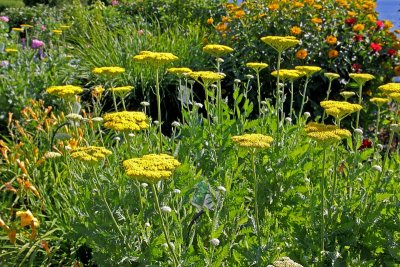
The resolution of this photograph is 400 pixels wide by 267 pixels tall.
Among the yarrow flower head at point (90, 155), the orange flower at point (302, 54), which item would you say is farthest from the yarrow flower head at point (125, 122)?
the orange flower at point (302, 54)

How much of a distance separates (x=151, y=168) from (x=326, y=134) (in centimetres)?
57

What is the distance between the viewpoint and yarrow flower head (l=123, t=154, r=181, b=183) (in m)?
1.61

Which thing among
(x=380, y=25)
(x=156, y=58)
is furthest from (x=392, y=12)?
(x=156, y=58)

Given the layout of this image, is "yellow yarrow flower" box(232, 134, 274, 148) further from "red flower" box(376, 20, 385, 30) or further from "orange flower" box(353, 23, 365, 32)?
Result: "red flower" box(376, 20, 385, 30)

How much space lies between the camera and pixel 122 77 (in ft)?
18.4

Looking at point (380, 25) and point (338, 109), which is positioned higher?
point (338, 109)

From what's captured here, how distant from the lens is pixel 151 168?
5.48 ft

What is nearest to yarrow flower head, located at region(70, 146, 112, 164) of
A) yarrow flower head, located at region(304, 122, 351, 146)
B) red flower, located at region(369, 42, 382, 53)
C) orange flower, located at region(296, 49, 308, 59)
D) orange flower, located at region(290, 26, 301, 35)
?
yarrow flower head, located at region(304, 122, 351, 146)

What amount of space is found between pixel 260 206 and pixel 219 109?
1.64ft

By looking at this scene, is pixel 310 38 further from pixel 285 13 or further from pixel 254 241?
pixel 254 241

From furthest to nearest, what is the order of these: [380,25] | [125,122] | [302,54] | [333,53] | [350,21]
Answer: [380,25]
[350,21]
[333,53]
[302,54]
[125,122]

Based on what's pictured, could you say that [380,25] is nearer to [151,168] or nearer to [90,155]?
[90,155]

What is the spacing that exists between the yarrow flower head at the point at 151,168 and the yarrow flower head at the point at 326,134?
0.45 m

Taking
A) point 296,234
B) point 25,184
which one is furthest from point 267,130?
point 25,184
